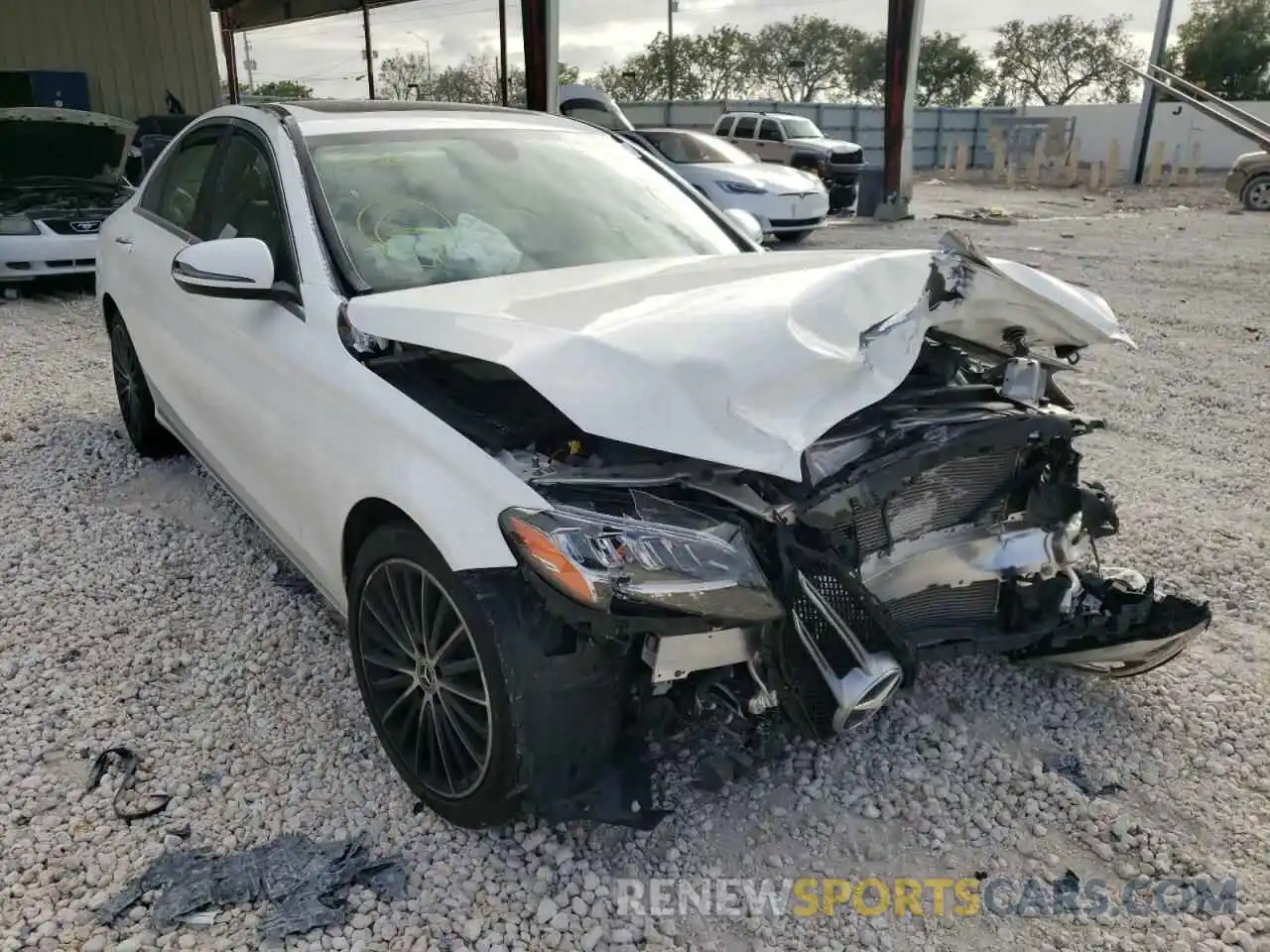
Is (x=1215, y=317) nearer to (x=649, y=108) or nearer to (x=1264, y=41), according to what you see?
(x=649, y=108)

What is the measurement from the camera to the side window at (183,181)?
3.87 metres

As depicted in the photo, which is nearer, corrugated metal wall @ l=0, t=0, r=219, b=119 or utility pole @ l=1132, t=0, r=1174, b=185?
corrugated metal wall @ l=0, t=0, r=219, b=119

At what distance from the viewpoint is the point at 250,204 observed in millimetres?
3365

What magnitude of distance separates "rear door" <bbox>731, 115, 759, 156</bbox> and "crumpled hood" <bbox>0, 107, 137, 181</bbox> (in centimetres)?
1231

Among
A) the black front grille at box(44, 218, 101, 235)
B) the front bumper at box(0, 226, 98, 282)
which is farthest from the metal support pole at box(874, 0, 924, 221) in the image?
the front bumper at box(0, 226, 98, 282)

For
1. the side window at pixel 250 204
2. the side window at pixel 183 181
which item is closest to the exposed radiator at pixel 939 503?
the side window at pixel 250 204

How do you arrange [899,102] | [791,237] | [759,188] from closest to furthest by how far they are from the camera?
[759,188]
[791,237]
[899,102]

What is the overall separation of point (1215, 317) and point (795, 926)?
834 cm

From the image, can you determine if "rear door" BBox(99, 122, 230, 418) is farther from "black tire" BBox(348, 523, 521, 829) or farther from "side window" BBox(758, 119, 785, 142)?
"side window" BBox(758, 119, 785, 142)

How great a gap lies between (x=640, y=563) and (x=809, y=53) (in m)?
64.5

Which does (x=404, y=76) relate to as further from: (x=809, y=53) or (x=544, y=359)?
(x=544, y=359)

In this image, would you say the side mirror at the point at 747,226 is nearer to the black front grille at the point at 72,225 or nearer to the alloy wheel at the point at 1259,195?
the black front grille at the point at 72,225

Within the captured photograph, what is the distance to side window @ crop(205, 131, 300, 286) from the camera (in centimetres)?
301
